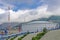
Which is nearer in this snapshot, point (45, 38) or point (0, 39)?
point (45, 38)

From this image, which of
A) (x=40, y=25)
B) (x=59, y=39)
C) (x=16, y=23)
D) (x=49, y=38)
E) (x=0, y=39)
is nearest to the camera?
(x=59, y=39)

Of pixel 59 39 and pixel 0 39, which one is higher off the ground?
pixel 59 39

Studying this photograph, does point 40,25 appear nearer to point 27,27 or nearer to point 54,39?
point 27,27

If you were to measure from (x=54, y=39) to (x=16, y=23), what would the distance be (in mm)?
53059

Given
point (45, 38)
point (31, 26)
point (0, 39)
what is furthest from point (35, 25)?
point (45, 38)

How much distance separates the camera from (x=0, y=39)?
115 ft

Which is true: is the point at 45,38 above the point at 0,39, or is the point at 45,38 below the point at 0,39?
above

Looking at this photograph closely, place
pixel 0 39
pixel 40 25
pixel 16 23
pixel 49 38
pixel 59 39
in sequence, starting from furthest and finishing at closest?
pixel 16 23 < pixel 40 25 < pixel 0 39 < pixel 49 38 < pixel 59 39

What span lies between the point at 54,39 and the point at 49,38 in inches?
29.8

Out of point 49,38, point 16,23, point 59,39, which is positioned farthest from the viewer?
point 16,23

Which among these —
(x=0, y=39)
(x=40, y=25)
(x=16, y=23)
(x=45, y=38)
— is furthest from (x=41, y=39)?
(x=16, y=23)

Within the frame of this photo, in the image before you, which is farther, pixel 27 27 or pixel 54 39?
pixel 27 27

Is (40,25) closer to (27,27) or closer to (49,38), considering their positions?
(27,27)

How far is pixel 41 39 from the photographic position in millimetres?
13461
